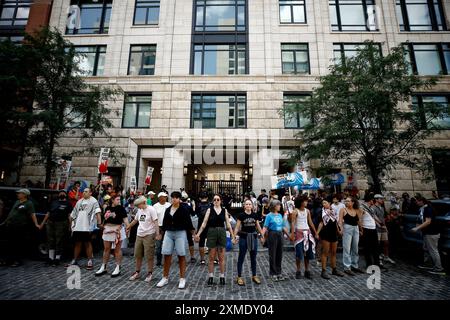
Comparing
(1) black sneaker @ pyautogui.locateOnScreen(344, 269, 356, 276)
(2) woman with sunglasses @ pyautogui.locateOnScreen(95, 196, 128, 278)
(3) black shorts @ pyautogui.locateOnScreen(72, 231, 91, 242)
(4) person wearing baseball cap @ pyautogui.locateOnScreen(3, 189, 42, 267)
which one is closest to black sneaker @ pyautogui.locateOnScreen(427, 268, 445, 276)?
(1) black sneaker @ pyautogui.locateOnScreen(344, 269, 356, 276)

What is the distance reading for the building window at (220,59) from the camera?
17.9m

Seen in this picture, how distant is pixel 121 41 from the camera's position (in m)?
18.1

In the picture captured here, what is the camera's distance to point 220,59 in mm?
18062

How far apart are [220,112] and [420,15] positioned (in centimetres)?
1828

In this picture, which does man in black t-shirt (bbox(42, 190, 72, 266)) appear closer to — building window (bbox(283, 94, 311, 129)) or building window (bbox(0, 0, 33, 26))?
building window (bbox(283, 94, 311, 129))

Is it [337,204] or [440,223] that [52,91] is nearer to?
[337,204]

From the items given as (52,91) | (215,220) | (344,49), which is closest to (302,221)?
(215,220)

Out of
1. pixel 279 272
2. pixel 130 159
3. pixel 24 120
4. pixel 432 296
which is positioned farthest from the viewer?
pixel 130 159

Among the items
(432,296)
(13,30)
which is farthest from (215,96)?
(13,30)

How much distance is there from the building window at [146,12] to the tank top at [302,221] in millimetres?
19709

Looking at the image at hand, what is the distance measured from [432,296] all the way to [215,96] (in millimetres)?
15894

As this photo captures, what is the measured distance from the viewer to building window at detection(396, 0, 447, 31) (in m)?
17.9

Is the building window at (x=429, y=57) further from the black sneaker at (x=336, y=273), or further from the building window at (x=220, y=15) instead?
the black sneaker at (x=336, y=273)

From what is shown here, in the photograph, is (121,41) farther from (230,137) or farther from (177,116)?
(230,137)
